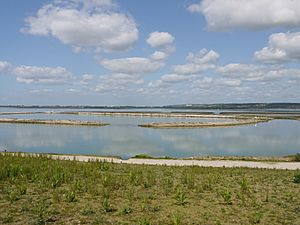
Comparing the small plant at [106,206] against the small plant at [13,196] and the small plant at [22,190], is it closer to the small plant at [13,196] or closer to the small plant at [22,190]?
the small plant at [13,196]

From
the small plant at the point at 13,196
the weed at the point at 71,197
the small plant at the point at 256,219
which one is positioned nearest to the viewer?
the small plant at the point at 256,219

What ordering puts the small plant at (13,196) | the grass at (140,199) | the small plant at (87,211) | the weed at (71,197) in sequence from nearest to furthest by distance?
the grass at (140,199)
the small plant at (87,211)
the small plant at (13,196)
the weed at (71,197)

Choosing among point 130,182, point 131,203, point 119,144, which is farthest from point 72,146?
point 131,203

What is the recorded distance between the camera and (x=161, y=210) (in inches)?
441

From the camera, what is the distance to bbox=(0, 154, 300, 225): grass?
10312 millimetres

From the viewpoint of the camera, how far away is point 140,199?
1252 cm

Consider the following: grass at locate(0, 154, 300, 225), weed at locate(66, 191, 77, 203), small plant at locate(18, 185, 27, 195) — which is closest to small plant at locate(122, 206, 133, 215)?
grass at locate(0, 154, 300, 225)

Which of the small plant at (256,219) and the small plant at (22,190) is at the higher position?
the small plant at (22,190)

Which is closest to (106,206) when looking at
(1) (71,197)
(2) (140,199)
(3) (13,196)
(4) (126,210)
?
(4) (126,210)

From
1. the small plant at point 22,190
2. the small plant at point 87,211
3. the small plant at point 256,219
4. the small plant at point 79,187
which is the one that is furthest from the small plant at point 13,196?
the small plant at point 256,219

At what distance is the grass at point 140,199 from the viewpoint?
10312mm

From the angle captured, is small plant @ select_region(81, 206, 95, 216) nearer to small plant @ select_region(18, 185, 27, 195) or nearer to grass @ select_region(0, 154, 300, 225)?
grass @ select_region(0, 154, 300, 225)

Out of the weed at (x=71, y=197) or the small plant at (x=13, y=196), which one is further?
the weed at (x=71, y=197)

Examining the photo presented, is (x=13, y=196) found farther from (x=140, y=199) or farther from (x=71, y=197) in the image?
(x=140, y=199)
